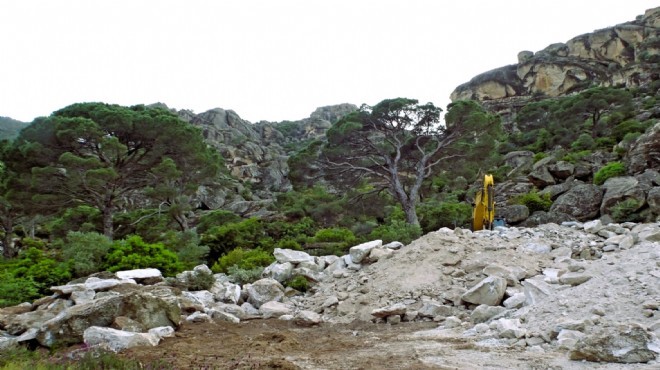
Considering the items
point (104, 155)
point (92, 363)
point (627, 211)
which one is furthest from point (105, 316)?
point (627, 211)

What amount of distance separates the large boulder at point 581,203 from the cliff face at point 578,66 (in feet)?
125

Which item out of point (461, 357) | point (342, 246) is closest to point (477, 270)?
point (461, 357)

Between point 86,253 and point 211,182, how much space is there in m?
10.7

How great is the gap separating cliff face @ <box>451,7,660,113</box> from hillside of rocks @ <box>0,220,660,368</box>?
4839cm

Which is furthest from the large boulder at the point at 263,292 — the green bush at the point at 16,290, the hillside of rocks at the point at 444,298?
the green bush at the point at 16,290

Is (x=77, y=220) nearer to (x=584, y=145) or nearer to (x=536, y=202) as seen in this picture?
(x=536, y=202)

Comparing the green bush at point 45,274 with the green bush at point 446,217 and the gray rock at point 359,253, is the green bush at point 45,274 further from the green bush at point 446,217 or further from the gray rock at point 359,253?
the green bush at point 446,217

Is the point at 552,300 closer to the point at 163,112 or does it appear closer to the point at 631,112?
the point at 163,112

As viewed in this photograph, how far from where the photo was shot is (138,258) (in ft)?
32.8

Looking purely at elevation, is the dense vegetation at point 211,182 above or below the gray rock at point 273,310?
above

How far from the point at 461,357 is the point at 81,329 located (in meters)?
4.31

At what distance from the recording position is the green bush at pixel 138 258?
988 centimetres

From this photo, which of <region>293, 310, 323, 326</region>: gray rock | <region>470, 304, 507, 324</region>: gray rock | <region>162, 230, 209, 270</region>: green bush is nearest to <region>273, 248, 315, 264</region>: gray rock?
<region>162, 230, 209, 270</region>: green bush

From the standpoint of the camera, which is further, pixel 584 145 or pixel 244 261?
pixel 584 145
